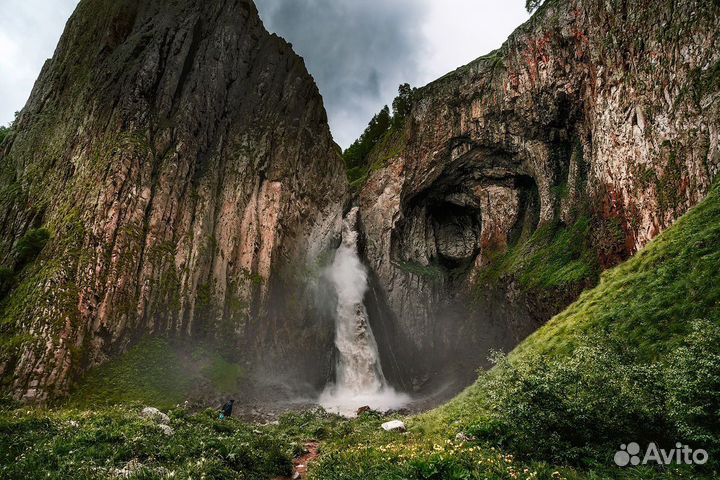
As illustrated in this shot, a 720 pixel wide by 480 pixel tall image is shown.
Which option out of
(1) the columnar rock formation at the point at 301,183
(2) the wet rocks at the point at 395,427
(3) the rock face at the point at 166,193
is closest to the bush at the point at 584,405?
(2) the wet rocks at the point at 395,427

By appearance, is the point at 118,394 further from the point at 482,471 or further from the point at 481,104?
the point at 481,104

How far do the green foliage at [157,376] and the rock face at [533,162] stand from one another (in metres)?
15.8

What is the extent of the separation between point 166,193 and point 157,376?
1394 cm

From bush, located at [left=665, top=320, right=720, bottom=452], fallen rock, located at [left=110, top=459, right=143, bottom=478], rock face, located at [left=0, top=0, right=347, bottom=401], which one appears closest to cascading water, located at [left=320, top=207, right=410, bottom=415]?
rock face, located at [left=0, top=0, right=347, bottom=401]

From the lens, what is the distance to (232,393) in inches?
1032

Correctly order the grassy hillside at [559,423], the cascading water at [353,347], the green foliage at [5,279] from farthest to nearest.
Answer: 1. the cascading water at [353,347]
2. the green foliage at [5,279]
3. the grassy hillside at [559,423]

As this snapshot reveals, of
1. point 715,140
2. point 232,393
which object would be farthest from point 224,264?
point 715,140

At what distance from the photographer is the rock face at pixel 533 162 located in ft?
66.5

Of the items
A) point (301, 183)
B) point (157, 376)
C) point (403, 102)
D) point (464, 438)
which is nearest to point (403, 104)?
point (403, 102)

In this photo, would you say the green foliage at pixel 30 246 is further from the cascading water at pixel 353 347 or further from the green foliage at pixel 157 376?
the cascading water at pixel 353 347

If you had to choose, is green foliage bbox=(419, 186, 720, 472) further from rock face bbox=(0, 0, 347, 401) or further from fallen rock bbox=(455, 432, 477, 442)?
rock face bbox=(0, 0, 347, 401)

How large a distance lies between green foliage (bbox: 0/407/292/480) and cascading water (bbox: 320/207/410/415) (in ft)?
53.0

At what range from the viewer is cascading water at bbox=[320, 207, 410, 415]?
29969 millimetres

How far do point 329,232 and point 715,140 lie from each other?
30453mm
